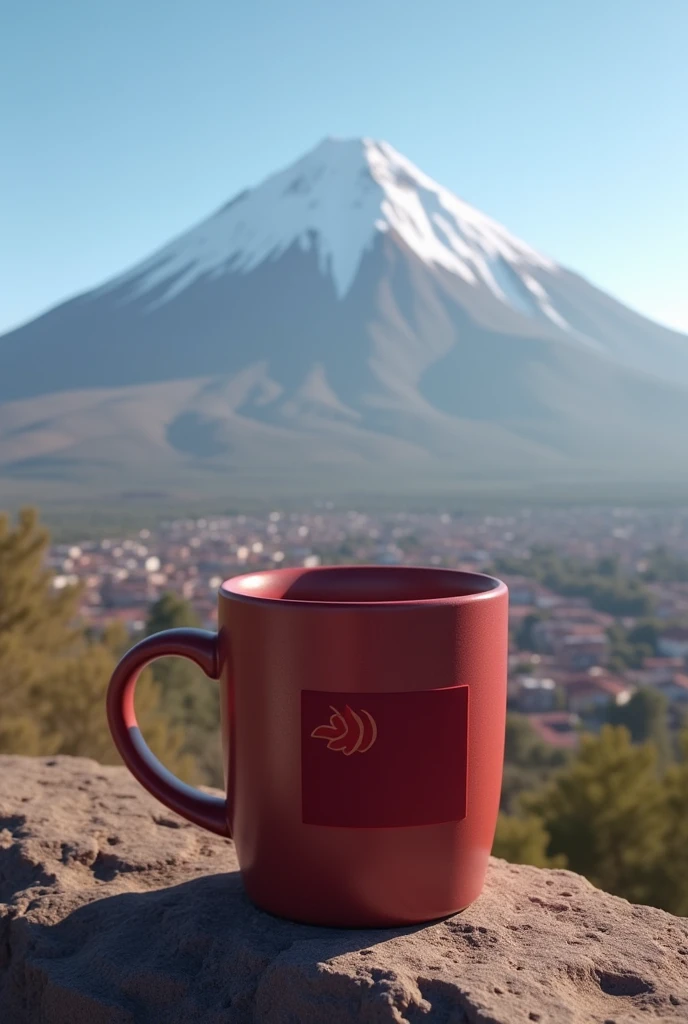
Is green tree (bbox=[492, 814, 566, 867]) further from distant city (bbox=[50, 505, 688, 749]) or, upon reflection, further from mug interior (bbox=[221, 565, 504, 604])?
mug interior (bbox=[221, 565, 504, 604])

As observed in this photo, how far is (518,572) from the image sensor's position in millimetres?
27812

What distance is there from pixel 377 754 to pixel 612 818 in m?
7.09

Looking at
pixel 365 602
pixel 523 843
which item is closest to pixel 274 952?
pixel 365 602

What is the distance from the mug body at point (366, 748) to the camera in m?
0.93

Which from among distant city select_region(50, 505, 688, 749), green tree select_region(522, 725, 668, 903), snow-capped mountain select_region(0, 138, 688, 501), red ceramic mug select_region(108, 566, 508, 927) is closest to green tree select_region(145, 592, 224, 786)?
distant city select_region(50, 505, 688, 749)

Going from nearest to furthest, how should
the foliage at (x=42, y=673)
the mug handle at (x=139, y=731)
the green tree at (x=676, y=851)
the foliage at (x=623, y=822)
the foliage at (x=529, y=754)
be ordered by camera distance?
the mug handle at (x=139, y=731) → the foliage at (x=42, y=673) → the green tree at (x=676, y=851) → the foliage at (x=623, y=822) → the foliage at (x=529, y=754)

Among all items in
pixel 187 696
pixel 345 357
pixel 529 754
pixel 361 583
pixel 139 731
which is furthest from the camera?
pixel 345 357

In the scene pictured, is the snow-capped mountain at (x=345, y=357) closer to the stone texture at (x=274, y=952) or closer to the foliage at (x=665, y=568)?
the foliage at (x=665, y=568)

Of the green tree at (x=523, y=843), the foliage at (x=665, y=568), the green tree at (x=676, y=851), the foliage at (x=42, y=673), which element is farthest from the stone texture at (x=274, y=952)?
the foliage at (x=665, y=568)

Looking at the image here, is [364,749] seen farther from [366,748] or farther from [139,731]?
[139,731]

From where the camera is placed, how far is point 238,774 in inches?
40.0

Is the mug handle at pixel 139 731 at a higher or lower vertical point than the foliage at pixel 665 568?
higher

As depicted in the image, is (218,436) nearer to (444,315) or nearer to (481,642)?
(444,315)

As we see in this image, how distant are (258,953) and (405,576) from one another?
17.6 inches
